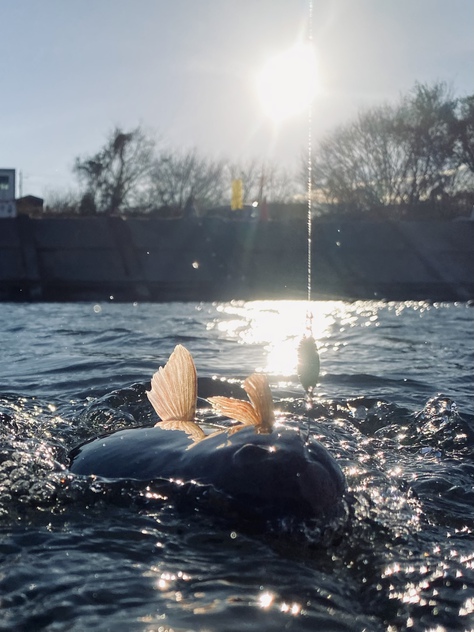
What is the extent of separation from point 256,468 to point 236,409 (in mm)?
194

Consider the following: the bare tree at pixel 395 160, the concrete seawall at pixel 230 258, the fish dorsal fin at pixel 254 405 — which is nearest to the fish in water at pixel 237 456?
the fish dorsal fin at pixel 254 405

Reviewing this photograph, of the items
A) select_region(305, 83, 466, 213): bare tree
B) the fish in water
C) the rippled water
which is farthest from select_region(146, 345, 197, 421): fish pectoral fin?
select_region(305, 83, 466, 213): bare tree

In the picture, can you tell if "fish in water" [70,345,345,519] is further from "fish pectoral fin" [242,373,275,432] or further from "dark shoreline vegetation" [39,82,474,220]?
"dark shoreline vegetation" [39,82,474,220]

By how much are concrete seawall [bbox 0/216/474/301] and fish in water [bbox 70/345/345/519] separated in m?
15.2

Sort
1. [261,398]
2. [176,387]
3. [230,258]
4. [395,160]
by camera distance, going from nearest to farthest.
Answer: [261,398] < [176,387] < [230,258] < [395,160]

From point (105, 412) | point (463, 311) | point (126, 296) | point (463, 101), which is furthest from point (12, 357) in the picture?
point (463, 101)

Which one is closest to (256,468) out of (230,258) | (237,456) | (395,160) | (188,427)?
(237,456)

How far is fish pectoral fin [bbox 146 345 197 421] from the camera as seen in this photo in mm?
2822

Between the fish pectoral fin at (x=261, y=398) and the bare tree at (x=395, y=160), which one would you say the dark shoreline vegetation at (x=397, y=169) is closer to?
the bare tree at (x=395, y=160)

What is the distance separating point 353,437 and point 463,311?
33.9 feet

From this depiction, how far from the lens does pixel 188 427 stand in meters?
2.92

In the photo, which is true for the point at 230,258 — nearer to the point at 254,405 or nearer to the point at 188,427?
the point at 188,427

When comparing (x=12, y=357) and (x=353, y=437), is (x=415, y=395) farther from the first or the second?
(x=12, y=357)

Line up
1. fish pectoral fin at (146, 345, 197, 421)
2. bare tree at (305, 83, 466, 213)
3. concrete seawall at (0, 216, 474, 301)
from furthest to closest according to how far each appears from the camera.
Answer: bare tree at (305, 83, 466, 213) → concrete seawall at (0, 216, 474, 301) → fish pectoral fin at (146, 345, 197, 421)
